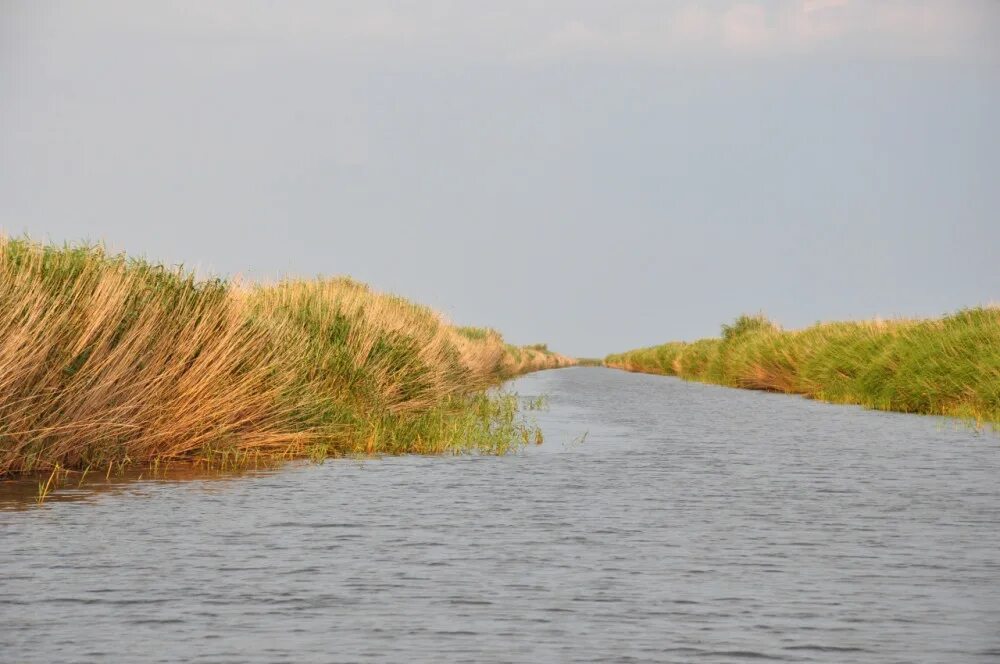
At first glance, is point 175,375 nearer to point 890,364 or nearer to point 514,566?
point 514,566

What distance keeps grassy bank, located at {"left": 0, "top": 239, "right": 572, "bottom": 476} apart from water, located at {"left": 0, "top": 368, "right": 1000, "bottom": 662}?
4.92 ft

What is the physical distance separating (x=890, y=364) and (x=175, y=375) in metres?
20.0

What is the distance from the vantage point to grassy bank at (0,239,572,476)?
12.5m

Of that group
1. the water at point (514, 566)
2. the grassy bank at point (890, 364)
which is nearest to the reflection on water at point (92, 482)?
the water at point (514, 566)

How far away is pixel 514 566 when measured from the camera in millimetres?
8070

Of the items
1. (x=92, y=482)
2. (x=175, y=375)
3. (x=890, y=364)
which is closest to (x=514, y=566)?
(x=92, y=482)

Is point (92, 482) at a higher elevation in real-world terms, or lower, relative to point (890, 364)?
lower

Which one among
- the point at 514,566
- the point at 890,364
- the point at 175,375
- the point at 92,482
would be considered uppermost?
the point at 890,364

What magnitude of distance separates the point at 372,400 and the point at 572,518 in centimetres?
972

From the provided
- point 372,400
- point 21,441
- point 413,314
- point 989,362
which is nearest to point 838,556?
point 21,441

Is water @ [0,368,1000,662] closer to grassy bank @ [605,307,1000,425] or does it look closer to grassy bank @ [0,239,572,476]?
grassy bank @ [0,239,572,476]

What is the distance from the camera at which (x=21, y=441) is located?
491 inches

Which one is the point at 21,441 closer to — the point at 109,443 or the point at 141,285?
the point at 109,443

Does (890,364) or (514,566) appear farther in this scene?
(890,364)
